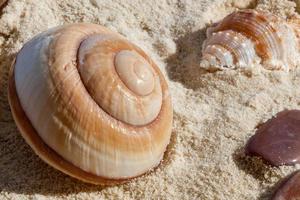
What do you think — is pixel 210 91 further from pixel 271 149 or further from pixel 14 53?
pixel 14 53

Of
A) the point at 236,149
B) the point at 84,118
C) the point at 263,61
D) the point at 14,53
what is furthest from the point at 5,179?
the point at 263,61

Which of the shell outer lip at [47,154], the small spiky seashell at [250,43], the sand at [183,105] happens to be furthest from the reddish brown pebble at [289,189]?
the small spiky seashell at [250,43]

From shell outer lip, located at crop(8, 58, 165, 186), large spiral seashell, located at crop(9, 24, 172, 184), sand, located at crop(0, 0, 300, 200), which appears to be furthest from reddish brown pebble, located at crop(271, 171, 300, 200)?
shell outer lip, located at crop(8, 58, 165, 186)

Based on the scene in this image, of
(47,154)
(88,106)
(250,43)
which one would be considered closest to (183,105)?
(250,43)

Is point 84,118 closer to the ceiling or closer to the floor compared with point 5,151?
closer to the ceiling

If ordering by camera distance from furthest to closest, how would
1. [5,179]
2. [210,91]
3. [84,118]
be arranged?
[210,91] < [5,179] < [84,118]

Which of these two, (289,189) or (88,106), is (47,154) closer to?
(88,106)
